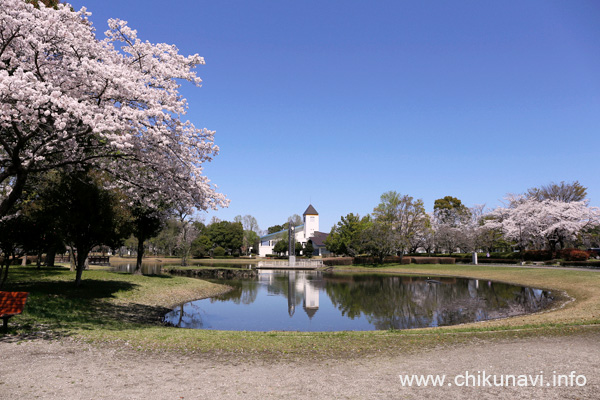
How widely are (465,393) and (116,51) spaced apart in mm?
14837

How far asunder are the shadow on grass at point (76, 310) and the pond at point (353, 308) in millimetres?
2306

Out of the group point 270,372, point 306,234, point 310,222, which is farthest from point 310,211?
point 270,372

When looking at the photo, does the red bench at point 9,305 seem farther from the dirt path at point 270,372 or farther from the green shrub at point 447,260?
the green shrub at point 447,260

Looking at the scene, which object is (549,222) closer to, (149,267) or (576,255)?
(576,255)

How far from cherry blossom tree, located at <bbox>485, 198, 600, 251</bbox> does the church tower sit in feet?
226

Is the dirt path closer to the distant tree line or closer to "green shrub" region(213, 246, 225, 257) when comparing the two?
the distant tree line

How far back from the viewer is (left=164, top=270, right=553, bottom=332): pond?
18.5m

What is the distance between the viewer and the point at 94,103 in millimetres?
11555

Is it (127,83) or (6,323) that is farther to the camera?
(127,83)

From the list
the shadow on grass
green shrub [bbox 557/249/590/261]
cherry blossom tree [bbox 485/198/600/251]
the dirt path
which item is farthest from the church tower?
the dirt path

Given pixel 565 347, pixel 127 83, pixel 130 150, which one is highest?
pixel 127 83

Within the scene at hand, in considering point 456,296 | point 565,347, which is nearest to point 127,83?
point 565,347

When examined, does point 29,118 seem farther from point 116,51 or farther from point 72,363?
point 72,363

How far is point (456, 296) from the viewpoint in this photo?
1145 inches
